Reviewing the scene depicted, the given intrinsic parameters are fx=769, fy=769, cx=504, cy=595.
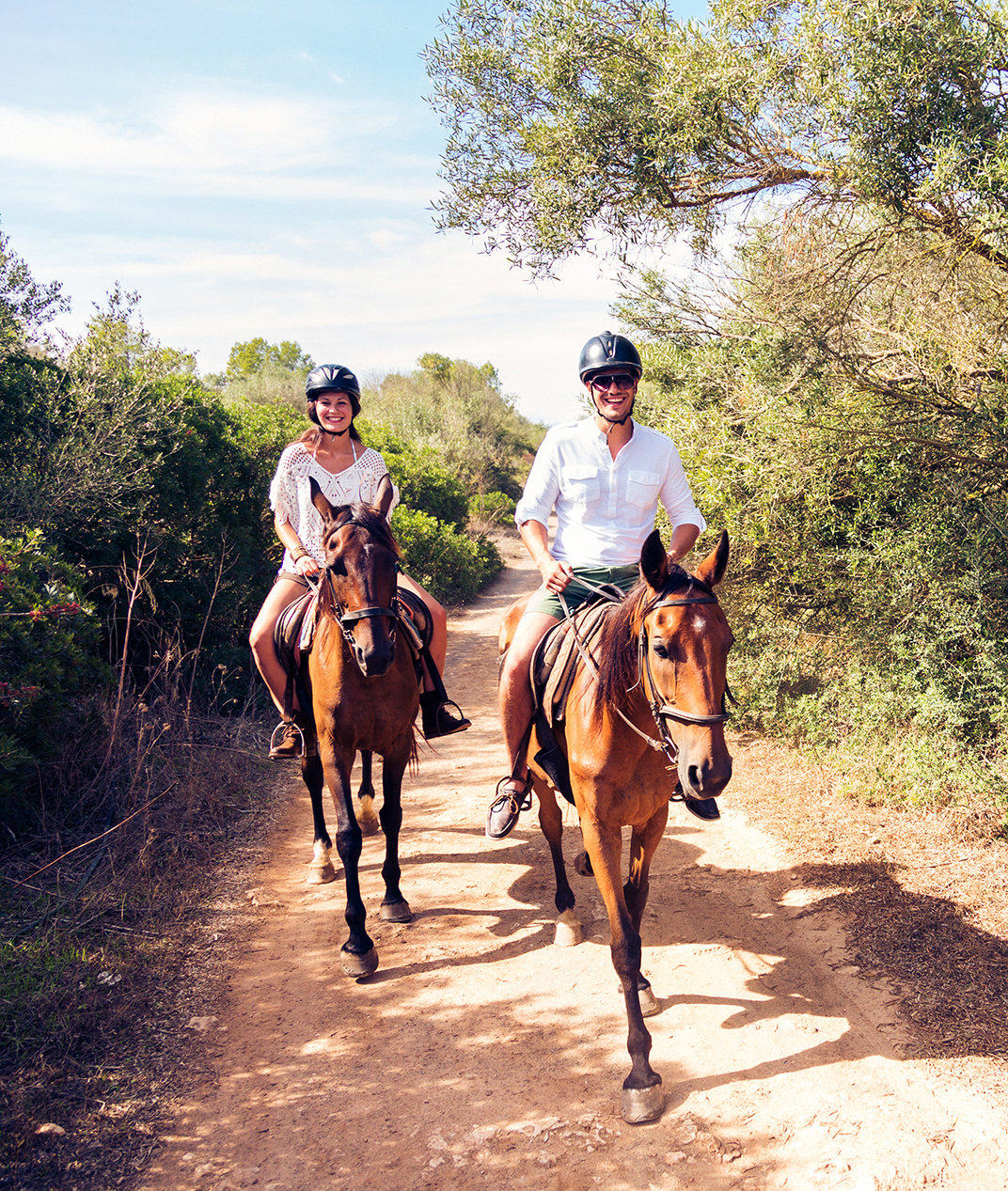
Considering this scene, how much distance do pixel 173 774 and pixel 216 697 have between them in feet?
6.04

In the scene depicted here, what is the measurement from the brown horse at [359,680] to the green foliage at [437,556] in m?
9.62

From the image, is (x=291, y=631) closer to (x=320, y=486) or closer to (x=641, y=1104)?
(x=320, y=486)

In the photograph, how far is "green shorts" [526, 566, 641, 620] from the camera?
169 inches

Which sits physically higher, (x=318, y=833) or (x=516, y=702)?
(x=516, y=702)

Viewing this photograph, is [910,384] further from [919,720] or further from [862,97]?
[919,720]

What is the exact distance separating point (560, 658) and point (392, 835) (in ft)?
6.03

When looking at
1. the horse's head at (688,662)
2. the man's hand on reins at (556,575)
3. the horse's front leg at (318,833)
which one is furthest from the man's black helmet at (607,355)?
the horse's front leg at (318,833)

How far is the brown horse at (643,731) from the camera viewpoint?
293 cm

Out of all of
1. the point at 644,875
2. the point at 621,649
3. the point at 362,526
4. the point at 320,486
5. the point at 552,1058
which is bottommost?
the point at 552,1058

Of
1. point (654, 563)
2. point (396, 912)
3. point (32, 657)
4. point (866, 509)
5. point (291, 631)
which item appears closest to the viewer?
point (654, 563)

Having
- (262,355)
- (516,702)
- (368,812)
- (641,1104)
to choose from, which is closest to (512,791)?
(516,702)

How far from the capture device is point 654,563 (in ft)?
10.1

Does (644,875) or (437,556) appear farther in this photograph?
(437,556)

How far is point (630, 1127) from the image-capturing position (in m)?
3.21
